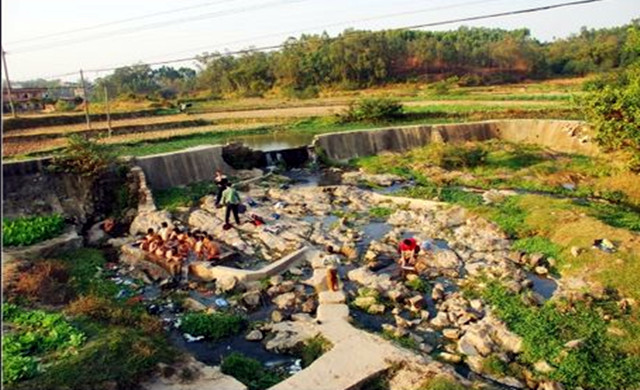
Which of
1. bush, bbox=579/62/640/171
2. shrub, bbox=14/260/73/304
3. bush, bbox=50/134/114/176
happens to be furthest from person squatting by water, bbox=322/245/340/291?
bush, bbox=579/62/640/171

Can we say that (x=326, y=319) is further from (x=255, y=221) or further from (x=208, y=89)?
(x=208, y=89)

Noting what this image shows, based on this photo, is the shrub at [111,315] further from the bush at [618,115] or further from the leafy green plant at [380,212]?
the bush at [618,115]

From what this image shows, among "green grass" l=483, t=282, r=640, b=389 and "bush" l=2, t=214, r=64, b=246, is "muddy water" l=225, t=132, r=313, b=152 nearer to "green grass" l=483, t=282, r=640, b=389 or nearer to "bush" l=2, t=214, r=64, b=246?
"bush" l=2, t=214, r=64, b=246

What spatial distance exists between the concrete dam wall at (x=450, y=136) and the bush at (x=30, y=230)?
12988 mm

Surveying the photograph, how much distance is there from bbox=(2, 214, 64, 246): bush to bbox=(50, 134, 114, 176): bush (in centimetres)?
231

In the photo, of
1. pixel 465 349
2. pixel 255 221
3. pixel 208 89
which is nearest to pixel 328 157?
pixel 255 221

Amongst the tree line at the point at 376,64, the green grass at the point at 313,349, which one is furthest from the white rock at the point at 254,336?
the tree line at the point at 376,64

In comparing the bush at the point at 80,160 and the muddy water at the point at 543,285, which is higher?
the bush at the point at 80,160

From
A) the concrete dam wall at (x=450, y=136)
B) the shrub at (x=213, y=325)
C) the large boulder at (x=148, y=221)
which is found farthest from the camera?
the concrete dam wall at (x=450, y=136)

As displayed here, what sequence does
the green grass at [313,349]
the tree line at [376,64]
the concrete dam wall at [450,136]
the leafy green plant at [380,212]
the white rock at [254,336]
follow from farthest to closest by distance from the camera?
the tree line at [376,64]
the concrete dam wall at [450,136]
the leafy green plant at [380,212]
the white rock at [254,336]
the green grass at [313,349]

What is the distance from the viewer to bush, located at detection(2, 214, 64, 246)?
44.2ft

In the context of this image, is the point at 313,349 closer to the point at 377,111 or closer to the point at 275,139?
the point at 377,111

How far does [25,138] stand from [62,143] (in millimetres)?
2911

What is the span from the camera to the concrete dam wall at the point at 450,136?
24891 millimetres
